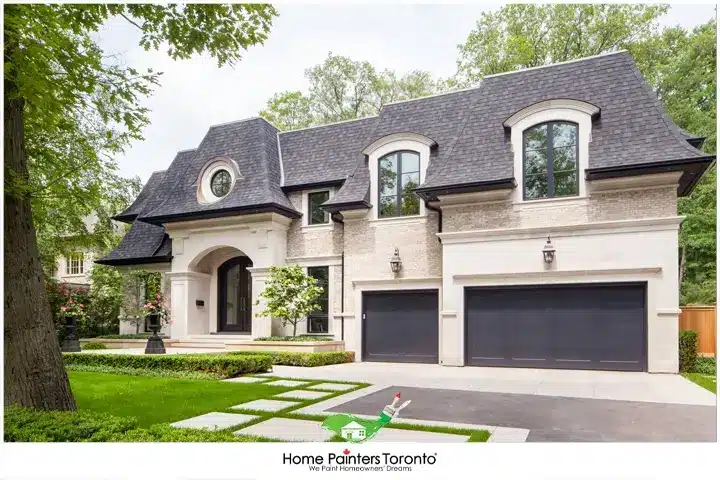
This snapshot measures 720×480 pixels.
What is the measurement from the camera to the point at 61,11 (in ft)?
14.8

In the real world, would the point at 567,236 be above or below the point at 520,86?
below

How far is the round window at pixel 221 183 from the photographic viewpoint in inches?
524

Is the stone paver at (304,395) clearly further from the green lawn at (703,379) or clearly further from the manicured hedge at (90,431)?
the green lawn at (703,379)

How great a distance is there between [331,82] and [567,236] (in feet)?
20.5

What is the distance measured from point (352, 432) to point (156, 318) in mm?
9884

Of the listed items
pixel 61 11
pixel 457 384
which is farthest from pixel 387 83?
pixel 457 384

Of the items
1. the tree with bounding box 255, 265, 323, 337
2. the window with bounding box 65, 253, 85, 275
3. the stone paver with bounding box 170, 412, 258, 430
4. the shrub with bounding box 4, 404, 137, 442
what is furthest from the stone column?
the shrub with bounding box 4, 404, 137, 442

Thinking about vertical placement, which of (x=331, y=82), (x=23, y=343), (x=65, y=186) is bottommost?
(x=23, y=343)

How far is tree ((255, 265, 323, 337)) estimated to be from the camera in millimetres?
12289

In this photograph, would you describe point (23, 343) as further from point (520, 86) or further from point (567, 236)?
point (520, 86)

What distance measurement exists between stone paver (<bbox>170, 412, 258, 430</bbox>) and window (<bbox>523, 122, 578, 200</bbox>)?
7.29 m

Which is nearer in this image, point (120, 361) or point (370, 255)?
point (120, 361)

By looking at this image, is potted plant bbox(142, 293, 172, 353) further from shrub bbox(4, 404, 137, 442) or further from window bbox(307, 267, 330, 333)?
shrub bbox(4, 404, 137, 442)

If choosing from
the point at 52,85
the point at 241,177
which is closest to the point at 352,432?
the point at 52,85
